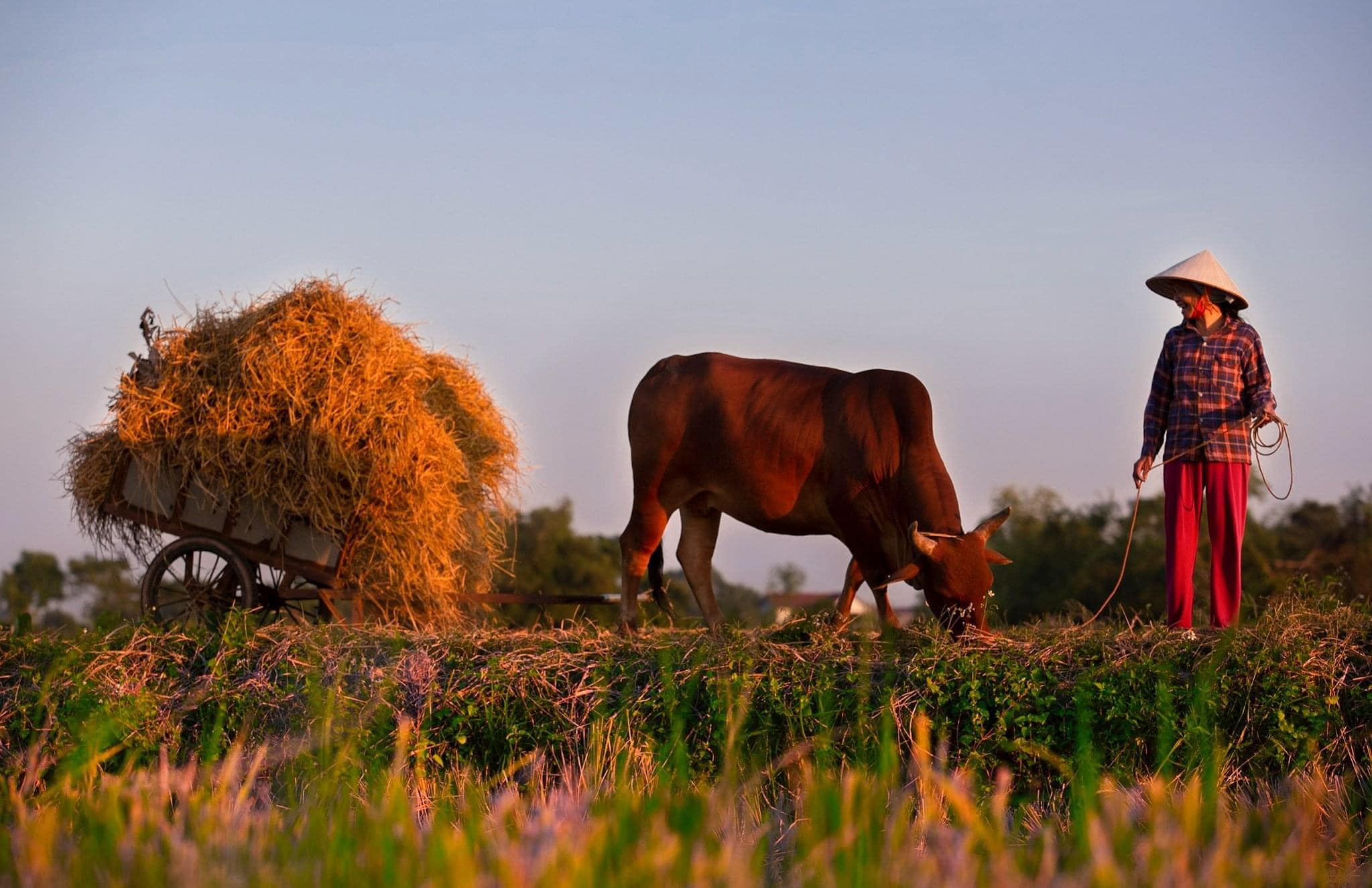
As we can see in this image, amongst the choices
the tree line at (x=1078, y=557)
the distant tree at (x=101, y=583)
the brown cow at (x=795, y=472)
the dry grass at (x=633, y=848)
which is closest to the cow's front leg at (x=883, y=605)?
the brown cow at (x=795, y=472)

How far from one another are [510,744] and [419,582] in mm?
3036

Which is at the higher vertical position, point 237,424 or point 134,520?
point 237,424

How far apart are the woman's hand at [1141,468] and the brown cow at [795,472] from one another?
2.49 feet

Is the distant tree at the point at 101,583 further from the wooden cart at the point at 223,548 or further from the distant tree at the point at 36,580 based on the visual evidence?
the wooden cart at the point at 223,548

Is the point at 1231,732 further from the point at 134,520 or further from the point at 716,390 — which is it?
the point at 134,520

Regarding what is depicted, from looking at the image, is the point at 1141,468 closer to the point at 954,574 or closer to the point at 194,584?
the point at 954,574

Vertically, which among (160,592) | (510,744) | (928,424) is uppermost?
(928,424)

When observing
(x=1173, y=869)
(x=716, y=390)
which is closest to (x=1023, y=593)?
(x=716, y=390)

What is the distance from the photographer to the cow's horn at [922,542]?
22.7 feet

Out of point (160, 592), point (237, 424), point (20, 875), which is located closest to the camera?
point (20, 875)

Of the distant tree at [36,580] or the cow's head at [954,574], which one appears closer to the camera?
the cow's head at [954,574]

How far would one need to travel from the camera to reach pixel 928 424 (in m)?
7.88

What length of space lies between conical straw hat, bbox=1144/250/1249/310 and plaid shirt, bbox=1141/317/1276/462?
7.0 inches

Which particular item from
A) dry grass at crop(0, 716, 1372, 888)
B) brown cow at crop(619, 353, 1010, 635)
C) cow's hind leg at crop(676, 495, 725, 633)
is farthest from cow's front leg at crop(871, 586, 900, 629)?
dry grass at crop(0, 716, 1372, 888)
